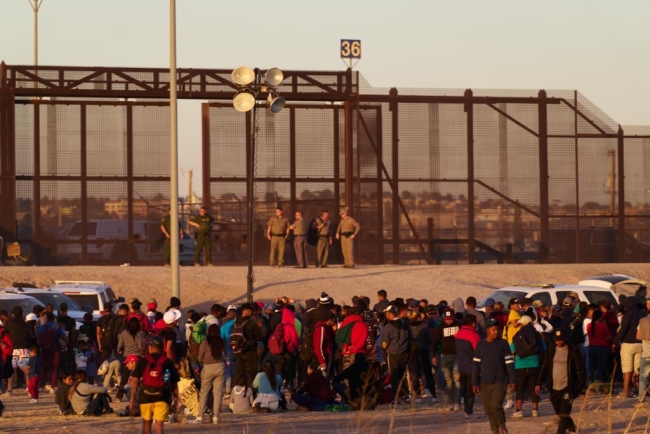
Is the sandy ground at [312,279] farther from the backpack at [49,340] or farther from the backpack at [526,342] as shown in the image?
the backpack at [526,342]

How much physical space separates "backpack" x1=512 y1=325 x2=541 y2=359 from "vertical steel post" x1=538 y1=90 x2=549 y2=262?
22.2 m

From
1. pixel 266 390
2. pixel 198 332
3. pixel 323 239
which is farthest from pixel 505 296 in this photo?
pixel 323 239

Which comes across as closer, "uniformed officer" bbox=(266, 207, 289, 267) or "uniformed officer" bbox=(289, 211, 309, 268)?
"uniformed officer" bbox=(289, 211, 309, 268)

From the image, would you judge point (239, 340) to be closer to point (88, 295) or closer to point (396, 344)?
point (396, 344)

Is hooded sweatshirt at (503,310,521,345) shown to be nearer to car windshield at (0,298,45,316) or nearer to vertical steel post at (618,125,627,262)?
car windshield at (0,298,45,316)

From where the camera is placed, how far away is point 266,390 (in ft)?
63.8

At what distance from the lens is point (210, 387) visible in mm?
17891

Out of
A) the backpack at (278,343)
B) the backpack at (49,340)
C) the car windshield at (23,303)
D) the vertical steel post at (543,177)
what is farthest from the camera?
the vertical steel post at (543,177)

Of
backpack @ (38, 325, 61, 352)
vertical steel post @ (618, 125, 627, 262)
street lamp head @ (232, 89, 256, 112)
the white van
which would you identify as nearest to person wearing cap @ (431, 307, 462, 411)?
backpack @ (38, 325, 61, 352)

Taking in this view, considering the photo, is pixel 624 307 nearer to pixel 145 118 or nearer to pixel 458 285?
pixel 458 285

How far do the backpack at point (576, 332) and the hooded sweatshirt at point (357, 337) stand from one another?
3863 millimetres

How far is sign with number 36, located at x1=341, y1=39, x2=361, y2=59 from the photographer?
126 feet

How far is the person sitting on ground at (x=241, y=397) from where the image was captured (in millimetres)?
19359

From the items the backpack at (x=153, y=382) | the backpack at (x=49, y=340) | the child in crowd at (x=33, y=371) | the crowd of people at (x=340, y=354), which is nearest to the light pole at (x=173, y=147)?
the crowd of people at (x=340, y=354)
